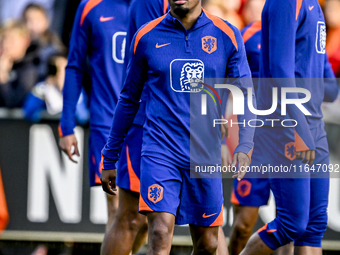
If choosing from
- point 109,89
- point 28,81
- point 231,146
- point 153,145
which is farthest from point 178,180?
point 28,81

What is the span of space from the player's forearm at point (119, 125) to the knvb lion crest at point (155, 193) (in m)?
0.46

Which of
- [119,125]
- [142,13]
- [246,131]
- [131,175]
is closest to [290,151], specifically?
[246,131]

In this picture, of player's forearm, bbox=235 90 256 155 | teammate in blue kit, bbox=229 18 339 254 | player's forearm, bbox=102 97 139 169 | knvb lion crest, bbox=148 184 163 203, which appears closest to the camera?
knvb lion crest, bbox=148 184 163 203

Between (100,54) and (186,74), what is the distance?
1.59 m

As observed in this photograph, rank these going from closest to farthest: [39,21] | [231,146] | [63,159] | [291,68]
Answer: [291,68]
[231,146]
[63,159]
[39,21]

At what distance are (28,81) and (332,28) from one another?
3655 millimetres

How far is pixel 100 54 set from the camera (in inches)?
204

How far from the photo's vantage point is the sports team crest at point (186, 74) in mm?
3779

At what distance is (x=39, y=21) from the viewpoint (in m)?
7.61

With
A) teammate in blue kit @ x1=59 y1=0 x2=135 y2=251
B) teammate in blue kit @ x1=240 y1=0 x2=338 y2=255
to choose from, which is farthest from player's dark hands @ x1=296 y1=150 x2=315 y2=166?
teammate in blue kit @ x1=59 y1=0 x2=135 y2=251

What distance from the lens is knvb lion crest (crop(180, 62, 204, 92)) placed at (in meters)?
3.79

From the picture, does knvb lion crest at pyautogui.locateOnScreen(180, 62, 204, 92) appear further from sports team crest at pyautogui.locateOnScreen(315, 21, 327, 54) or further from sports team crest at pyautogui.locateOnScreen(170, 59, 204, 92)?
sports team crest at pyautogui.locateOnScreen(315, 21, 327, 54)

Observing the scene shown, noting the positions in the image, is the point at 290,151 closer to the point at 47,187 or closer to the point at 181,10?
the point at 181,10

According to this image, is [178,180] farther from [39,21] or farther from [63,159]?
[39,21]
